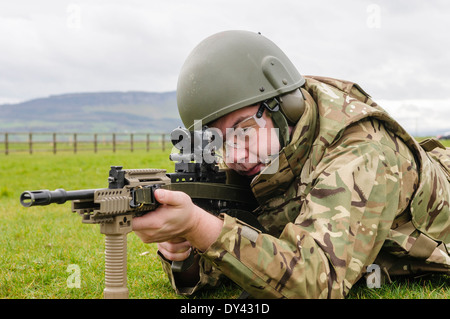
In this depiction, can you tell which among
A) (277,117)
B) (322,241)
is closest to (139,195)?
(322,241)

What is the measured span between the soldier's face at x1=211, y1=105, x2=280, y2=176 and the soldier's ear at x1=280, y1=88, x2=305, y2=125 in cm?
12

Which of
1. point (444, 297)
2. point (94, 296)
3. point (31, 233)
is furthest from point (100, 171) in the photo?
point (444, 297)

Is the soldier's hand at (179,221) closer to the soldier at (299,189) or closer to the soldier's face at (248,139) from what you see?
the soldier at (299,189)

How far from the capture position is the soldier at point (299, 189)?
2605 mm

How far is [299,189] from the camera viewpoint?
3.43m

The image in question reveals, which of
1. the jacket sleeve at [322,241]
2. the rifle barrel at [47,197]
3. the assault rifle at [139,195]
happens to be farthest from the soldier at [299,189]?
the rifle barrel at [47,197]

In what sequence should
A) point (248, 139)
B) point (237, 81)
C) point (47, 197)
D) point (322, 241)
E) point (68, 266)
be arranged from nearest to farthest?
point (47, 197) → point (322, 241) → point (248, 139) → point (237, 81) → point (68, 266)

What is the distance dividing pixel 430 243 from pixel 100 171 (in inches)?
601

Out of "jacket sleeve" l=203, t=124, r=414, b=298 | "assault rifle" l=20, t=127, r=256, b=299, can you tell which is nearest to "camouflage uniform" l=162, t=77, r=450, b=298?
"jacket sleeve" l=203, t=124, r=414, b=298

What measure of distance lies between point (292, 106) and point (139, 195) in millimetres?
1230

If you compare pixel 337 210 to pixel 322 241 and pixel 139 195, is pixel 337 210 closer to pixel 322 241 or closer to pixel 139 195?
pixel 322 241

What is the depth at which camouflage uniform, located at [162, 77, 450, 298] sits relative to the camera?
8.52 feet

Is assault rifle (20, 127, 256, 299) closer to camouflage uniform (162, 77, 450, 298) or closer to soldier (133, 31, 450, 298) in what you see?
soldier (133, 31, 450, 298)

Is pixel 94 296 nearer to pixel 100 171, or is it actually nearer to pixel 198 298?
pixel 198 298
